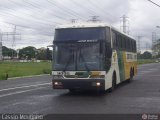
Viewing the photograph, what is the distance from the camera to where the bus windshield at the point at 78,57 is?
19.2 m

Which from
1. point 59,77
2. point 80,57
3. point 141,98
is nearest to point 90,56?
point 80,57

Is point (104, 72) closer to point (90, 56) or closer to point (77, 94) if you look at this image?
point (90, 56)

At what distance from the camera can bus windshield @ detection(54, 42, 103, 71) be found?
19219 millimetres

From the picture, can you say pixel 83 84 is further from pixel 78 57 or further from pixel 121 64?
pixel 121 64

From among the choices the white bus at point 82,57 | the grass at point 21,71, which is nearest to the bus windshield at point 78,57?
the white bus at point 82,57

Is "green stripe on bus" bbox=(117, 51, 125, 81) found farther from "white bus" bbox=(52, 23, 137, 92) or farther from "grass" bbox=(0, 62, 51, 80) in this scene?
"grass" bbox=(0, 62, 51, 80)

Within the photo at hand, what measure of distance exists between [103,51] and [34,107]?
510 cm

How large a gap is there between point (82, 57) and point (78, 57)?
0.18 metres

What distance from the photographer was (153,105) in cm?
1612

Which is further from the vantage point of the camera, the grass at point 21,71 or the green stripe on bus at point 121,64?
the grass at point 21,71

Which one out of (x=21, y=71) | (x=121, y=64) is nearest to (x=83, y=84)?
(x=121, y=64)

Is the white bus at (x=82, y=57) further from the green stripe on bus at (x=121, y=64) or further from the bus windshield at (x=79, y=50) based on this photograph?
the green stripe on bus at (x=121, y=64)

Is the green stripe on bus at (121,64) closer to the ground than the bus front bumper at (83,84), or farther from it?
farther from it

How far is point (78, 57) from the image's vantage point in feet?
63.3
